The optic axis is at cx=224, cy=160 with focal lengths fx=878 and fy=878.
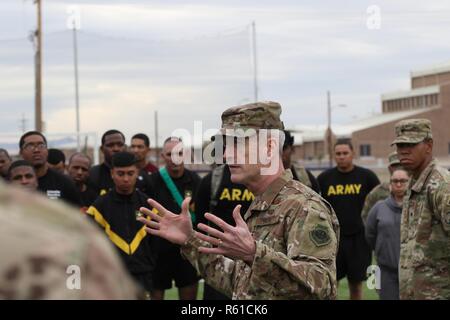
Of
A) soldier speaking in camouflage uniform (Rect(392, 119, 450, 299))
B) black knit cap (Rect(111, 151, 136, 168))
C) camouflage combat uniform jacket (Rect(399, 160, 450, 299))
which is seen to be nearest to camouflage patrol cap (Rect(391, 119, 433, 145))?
soldier speaking in camouflage uniform (Rect(392, 119, 450, 299))

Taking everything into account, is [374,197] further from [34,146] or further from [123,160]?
[34,146]

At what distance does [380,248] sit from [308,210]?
4.85m

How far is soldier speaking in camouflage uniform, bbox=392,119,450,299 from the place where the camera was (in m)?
5.30

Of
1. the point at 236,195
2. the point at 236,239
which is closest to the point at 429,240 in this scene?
the point at 236,195

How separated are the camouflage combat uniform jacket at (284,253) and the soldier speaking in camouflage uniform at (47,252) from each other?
222cm

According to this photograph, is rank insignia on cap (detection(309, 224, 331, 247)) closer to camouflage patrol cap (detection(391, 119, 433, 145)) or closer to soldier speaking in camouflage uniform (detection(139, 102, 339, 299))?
soldier speaking in camouflage uniform (detection(139, 102, 339, 299))

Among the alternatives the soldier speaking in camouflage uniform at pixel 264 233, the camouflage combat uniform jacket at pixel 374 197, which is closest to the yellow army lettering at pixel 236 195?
the camouflage combat uniform jacket at pixel 374 197

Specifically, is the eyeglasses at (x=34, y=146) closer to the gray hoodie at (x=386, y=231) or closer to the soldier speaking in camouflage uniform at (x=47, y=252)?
the gray hoodie at (x=386, y=231)

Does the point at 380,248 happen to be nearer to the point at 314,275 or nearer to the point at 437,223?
the point at 437,223

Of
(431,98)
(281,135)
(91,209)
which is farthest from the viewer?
(431,98)

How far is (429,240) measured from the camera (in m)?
5.34

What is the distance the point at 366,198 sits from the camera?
9312mm

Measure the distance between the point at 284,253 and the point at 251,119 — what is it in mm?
555
